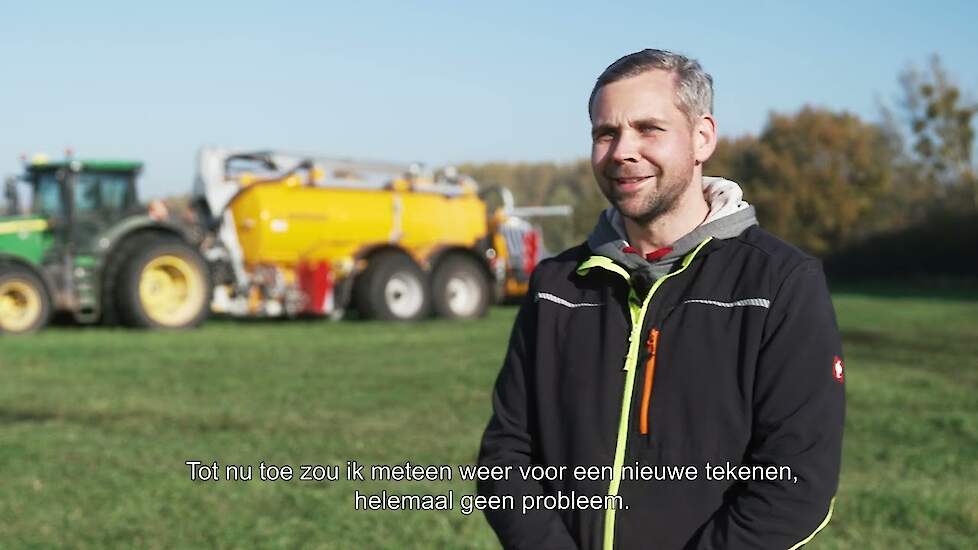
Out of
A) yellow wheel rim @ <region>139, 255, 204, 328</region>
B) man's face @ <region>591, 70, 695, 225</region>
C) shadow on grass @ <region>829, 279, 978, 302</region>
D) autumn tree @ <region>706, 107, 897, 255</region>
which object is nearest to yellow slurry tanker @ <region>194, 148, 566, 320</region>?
yellow wheel rim @ <region>139, 255, 204, 328</region>

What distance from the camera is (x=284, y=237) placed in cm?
1850

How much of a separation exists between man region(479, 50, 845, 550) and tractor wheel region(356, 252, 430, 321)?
628 inches

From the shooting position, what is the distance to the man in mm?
2273

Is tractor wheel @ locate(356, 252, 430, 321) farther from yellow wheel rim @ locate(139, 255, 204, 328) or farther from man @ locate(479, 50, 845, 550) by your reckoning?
man @ locate(479, 50, 845, 550)

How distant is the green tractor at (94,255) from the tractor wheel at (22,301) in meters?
0.01

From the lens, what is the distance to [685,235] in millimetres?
2422

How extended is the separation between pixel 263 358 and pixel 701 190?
10.7 metres

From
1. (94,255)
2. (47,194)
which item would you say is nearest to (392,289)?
(94,255)

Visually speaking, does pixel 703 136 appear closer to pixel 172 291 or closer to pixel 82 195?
pixel 172 291

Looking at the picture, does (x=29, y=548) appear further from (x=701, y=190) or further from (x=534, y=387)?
(x=701, y=190)

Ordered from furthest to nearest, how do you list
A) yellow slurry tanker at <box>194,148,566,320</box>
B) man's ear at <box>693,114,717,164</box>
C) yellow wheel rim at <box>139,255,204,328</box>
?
yellow slurry tanker at <box>194,148,566,320</box> → yellow wheel rim at <box>139,255,204,328</box> → man's ear at <box>693,114,717,164</box>

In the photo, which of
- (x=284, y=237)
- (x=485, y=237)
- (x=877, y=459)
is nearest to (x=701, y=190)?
(x=877, y=459)

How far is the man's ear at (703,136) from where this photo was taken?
2.37 m

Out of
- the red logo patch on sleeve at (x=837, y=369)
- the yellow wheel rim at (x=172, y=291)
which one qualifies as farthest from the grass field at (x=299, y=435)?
the red logo patch on sleeve at (x=837, y=369)
